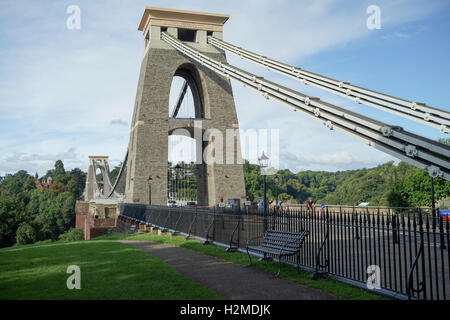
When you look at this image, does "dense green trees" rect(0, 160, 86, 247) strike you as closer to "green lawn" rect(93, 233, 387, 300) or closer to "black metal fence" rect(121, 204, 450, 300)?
"black metal fence" rect(121, 204, 450, 300)

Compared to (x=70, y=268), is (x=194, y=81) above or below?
above

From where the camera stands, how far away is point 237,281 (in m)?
7.39

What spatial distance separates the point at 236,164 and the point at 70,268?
26.1 m

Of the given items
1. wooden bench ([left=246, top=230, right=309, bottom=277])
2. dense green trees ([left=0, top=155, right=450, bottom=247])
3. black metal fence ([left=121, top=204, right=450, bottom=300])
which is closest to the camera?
black metal fence ([left=121, top=204, right=450, bottom=300])

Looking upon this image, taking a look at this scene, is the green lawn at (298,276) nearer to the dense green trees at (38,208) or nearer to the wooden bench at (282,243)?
the wooden bench at (282,243)

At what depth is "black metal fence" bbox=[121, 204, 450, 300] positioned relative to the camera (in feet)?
19.5

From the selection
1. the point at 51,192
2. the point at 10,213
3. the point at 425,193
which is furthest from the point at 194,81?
the point at 51,192

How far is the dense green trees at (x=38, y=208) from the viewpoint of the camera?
4886 cm

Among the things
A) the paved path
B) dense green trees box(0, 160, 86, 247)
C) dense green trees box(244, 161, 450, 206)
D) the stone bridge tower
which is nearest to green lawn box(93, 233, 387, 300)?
the paved path

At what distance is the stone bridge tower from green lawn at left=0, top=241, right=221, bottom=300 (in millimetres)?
22410

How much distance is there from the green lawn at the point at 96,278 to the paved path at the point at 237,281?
341 millimetres
